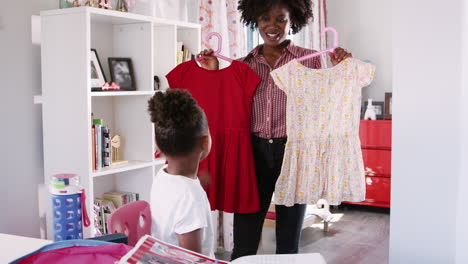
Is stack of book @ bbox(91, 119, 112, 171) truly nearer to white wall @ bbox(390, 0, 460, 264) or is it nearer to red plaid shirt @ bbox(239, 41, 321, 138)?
red plaid shirt @ bbox(239, 41, 321, 138)

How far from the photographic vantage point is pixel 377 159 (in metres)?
4.64

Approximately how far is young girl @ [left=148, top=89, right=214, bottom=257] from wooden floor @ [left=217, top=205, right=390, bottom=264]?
1.97 m

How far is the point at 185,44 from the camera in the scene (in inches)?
129

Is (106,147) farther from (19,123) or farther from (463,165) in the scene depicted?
(463,165)

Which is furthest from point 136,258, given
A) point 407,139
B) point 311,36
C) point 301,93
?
point 311,36

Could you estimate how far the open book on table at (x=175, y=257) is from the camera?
858 millimetres

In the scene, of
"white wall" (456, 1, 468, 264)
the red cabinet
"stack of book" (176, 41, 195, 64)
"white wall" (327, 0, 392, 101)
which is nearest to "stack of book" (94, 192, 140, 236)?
"stack of book" (176, 41, 195, 64)

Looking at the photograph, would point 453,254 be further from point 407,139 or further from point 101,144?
point 101,144

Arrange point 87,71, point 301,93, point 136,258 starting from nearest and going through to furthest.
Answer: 1. point 136,258
2. point 301,93
3. point 87,71

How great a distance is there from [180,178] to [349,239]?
2751 millimetres

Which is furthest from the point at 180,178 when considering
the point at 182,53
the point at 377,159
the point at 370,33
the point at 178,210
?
the point at 370,33

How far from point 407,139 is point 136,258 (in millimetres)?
890

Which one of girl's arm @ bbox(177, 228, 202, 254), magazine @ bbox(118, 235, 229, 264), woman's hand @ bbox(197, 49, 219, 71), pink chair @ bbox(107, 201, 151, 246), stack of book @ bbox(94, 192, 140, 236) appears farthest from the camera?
stack of book @ bbox(94, 192, 140, 236)

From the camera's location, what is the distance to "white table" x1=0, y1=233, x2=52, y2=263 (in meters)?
1.13
